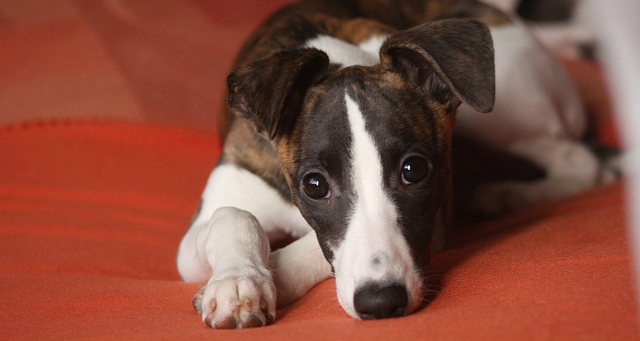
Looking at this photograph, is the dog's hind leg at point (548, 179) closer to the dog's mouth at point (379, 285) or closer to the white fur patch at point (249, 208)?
the white fur patch at point (249, 208)

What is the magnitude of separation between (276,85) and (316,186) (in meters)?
0.32

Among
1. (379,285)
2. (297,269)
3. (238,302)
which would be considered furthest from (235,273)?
(379,285)

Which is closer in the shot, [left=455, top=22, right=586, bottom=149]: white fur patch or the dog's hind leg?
the dog's hind leg

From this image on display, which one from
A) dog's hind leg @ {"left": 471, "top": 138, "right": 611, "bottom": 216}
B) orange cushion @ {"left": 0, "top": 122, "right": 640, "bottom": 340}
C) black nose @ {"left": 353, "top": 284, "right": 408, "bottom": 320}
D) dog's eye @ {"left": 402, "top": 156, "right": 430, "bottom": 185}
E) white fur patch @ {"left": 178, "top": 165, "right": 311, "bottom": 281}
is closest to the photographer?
orange cushion @ {"left": 0, "top": 122, "right": 640, "bottom": 340}

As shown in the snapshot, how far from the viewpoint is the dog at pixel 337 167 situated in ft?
7.25

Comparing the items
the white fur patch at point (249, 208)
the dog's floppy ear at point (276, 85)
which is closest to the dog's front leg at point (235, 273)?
the white fur patch at point (249, 208)

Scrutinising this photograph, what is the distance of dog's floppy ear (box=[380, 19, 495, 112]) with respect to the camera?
2498mm

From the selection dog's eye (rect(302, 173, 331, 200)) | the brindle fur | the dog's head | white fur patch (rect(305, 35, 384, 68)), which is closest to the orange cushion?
the dog's head

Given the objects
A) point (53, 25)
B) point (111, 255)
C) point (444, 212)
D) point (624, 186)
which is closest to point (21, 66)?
point (53, 25)

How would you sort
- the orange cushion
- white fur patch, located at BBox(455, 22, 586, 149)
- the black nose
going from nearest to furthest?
the orange cushion
the black nose
white fur patch, located at BBox(455, 22, 586, 149)

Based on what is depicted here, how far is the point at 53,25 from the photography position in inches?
208

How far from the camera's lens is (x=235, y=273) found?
228 centimetres

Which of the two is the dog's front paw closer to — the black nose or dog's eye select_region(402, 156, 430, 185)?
the black nose

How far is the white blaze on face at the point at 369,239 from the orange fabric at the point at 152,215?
99 millimetres
